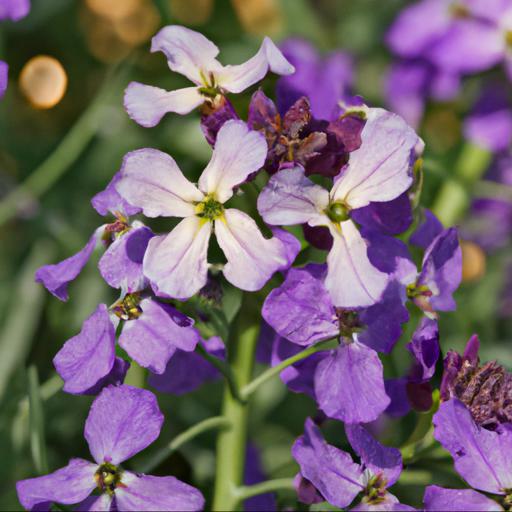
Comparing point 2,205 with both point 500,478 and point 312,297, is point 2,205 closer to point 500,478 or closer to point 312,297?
point 312,297

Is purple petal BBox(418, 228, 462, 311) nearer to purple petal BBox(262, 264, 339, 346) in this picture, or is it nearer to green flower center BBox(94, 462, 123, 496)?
purple petal BBox(262, 264, 339, 346)

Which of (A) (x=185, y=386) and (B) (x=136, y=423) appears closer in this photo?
(B) (x=136, y=423)

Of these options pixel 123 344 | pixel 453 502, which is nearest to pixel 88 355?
pixel 123 344

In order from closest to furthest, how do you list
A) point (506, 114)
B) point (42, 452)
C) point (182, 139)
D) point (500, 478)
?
point (500, 478) → point (42, 452) → point (182, 139) → point (506, 114)

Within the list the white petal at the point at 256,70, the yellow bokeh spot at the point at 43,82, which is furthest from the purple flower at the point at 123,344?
the yellow bokeh spot at the point at 43,82

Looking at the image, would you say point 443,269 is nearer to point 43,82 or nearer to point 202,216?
point 202,216

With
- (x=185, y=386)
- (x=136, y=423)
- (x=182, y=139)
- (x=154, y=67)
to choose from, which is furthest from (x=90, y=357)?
(x=154, y=67)

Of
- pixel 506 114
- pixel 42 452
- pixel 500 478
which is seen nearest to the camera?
pixel 500 478

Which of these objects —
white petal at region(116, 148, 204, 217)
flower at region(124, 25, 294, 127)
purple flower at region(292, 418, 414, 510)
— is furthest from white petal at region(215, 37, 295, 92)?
purple flower at region(292, 418, 414, 510)
